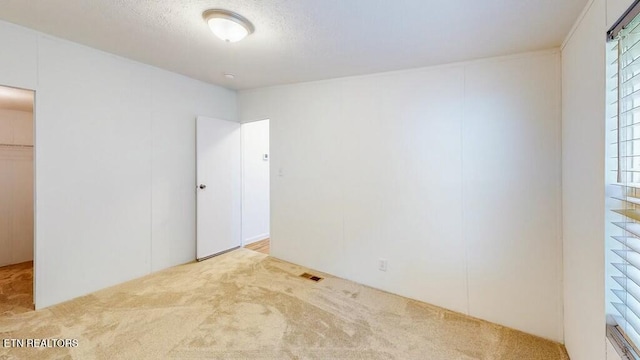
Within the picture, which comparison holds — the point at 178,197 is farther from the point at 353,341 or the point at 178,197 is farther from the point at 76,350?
the point at 353,341

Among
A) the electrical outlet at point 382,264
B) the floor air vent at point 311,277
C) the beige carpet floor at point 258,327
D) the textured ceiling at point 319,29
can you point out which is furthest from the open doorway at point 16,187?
the electrical outlet at point 382,264

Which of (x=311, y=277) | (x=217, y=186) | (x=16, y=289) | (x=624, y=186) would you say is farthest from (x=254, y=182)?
(x=624, y=186)

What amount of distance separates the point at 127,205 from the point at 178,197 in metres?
0.59

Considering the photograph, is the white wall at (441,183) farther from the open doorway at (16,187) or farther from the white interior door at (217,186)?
the open doorway at (16,187)

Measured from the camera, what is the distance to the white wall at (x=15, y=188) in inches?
142

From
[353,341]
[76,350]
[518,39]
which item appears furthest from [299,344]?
[518,39]

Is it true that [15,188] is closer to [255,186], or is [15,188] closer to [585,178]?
[255,186]

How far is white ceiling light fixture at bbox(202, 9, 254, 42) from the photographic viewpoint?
1.88 meters

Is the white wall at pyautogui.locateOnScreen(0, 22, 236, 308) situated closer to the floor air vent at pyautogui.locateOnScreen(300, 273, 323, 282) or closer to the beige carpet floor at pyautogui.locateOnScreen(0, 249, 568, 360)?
the beige carpet floor at pyautogui.locateOnScreen(0, 249, 568, 360)

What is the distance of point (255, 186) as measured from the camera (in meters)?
4.76

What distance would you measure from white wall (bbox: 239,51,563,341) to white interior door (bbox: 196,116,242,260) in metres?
1.03

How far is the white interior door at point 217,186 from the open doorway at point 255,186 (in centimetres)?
21

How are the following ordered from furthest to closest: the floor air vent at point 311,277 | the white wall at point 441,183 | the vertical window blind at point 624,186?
1. the floor air vent at point 311,277
2. the white wall at point 441,183
3. the vertical window blind at point 624,186

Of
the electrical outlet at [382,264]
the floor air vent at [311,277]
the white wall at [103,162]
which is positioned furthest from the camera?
the floor air vent at [311,277]
